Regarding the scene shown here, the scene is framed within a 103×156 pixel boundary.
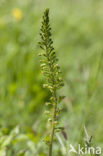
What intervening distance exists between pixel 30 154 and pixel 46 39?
3.22 ft

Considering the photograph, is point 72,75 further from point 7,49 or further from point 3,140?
point 3,140

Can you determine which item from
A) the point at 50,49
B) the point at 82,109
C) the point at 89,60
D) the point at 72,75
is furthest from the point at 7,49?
the point at 50,49

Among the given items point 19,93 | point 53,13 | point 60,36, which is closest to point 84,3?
point 53,13

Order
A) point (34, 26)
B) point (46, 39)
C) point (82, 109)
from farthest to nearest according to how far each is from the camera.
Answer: point (34, 26), point (82, 109), point (46, 39)

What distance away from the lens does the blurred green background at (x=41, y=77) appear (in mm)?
2662

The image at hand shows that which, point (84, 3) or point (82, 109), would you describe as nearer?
point (82, 109)

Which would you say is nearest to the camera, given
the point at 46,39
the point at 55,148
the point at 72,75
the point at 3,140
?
the point at 46,39

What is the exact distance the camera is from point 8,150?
84.4 inches

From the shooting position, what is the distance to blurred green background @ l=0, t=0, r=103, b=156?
8.73ft

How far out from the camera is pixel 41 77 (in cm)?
175

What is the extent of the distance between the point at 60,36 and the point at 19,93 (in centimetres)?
215

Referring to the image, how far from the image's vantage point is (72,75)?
3859 mm

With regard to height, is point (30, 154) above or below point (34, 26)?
A: below

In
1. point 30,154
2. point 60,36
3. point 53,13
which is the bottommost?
point 30,154
